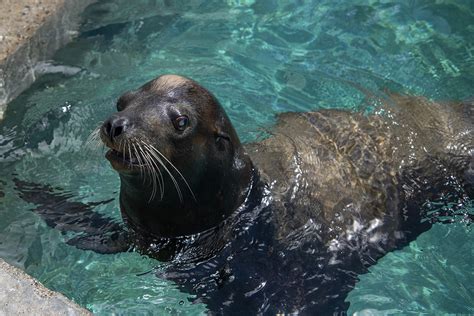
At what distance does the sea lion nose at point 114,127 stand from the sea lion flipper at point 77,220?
121cm

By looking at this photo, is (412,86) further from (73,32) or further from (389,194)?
(73,32)

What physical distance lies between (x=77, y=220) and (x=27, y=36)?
106 inches

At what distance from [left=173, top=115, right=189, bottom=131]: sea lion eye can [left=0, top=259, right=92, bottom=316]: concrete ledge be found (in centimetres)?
132

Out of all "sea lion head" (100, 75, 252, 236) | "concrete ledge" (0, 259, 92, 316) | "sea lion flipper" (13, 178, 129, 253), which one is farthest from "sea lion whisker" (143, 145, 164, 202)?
"concrete ledge" (0, 259, 92, 316)

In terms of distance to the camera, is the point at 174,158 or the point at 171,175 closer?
the point at 171,175

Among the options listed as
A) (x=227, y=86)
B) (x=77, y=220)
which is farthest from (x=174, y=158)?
(x=227, y=86)

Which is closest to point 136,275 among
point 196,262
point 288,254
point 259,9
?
point 196,262

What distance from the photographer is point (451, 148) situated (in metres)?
6.29

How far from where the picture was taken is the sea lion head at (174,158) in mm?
4637

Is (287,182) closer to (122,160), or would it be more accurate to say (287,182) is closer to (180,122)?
(180,122)

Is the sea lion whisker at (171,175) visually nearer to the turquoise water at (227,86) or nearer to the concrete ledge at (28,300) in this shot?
the turquoise water at (227,86)

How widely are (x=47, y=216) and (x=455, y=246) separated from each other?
335 cm

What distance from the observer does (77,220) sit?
5750mm

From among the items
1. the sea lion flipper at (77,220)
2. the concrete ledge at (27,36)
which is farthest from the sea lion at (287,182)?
the concrete ledge at (27,36)
